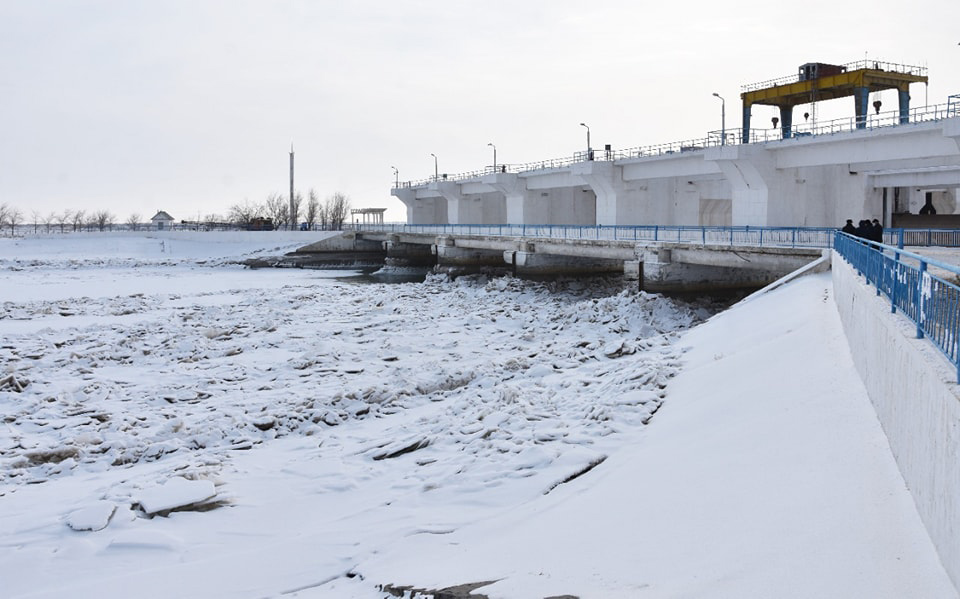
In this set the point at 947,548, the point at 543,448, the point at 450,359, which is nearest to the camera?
the point at 947,548

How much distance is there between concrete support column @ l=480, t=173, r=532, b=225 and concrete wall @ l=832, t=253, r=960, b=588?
46.4m

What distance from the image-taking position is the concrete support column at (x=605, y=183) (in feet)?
144

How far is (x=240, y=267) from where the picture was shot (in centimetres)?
5788

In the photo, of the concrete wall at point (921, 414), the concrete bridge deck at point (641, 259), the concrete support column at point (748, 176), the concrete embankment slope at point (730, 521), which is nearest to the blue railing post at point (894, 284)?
the concrete wall at point (921, 414)

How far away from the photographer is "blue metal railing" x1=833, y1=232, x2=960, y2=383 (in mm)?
5699

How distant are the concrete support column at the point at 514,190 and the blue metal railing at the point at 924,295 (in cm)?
4511

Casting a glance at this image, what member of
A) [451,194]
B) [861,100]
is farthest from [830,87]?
[451,194]

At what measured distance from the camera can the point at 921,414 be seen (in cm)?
567

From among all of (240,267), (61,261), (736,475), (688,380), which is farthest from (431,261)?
(736,475)

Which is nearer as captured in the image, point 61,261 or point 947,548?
point 947,548

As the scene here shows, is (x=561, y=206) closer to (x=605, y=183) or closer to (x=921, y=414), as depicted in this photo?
(x=605, y=183)

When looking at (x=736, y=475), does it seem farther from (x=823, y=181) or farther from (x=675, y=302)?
(x=823, y=181)

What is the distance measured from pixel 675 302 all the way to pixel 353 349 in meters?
13.2

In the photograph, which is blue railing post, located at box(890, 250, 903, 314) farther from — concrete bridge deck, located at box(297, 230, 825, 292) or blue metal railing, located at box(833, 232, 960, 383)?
concrete bridge deck, located at box(297, 230, 825, 292)
